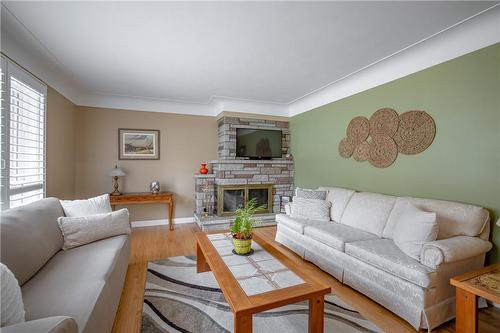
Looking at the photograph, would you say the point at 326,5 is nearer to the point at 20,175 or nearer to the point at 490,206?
the point at 490,206

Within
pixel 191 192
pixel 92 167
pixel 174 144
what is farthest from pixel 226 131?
pixel 92 167

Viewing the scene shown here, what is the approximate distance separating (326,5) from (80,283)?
2.69 m

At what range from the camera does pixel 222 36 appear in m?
2.32

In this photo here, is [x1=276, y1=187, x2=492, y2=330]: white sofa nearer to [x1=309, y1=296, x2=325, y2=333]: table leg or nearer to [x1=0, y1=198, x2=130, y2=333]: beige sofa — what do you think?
[x1=309, y1=296, x2=325, y2=333]: table leg

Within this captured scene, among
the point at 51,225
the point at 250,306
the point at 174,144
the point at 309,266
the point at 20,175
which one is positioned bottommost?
the point at 309,266

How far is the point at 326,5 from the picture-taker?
186 centimetres

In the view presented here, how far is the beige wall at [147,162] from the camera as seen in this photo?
4219mm

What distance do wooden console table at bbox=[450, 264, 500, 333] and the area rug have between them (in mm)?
529

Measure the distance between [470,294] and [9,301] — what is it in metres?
2.52

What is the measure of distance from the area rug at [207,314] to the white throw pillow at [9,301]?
924mm

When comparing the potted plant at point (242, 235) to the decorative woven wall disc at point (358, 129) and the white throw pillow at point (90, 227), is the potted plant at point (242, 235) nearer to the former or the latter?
the white throw pillow at point (90, 227)

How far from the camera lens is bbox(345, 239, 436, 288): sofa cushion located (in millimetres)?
1713

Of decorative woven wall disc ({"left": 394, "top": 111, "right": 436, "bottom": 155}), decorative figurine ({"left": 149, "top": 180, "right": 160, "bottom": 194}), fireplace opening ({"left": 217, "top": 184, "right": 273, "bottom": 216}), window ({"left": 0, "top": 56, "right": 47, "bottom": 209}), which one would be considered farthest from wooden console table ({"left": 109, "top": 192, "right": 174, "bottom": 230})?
decorative woven wall disc ({"left": 394, "top": 111, "right": 436, "bottom": 155})

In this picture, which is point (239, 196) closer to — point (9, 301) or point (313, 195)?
point (313, 195)
